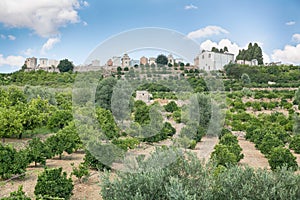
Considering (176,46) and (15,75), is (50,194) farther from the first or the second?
(15,75)

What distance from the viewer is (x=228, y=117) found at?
91.2 ft

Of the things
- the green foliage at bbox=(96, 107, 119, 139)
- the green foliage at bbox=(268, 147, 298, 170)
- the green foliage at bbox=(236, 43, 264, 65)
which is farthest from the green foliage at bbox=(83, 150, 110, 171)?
the green foliage at bbox=(236, 43, 264, 65)

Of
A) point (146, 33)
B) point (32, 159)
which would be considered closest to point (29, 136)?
point (32, 159)

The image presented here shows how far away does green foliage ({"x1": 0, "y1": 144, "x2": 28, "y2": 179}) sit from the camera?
10039 millimetres

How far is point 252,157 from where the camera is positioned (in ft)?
50.9

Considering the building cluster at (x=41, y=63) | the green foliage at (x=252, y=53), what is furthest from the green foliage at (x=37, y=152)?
the green foliage at (x=252, y=53)

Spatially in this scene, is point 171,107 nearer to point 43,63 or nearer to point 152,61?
point 152,61

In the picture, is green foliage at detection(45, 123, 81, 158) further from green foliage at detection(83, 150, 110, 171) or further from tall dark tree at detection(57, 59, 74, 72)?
tall dark tree at detection(57, 59, 74, 72)

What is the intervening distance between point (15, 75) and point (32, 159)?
4374cm

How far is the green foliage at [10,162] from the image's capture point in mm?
10039

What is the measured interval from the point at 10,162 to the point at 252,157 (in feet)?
35.2

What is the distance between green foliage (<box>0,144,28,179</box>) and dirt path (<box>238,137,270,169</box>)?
336 inches

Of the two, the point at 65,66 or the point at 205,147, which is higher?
the point at 65,66

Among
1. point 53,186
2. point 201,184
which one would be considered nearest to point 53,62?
point 53,186
